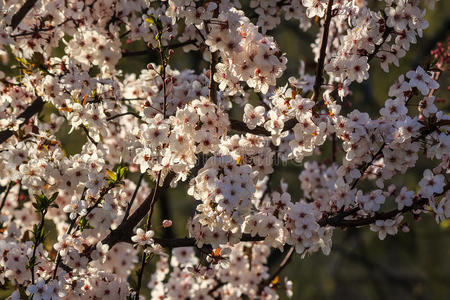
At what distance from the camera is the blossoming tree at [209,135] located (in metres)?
3.50

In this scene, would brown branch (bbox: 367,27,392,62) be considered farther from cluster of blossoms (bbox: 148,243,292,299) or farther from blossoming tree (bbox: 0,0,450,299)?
cluster of blossoms (bbox: 148,243,292,299)

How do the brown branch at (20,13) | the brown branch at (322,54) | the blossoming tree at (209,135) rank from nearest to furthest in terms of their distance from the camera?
the blossoming tree at (209,135) < the brown branch at (322,54) < the brown branch at (20,13)

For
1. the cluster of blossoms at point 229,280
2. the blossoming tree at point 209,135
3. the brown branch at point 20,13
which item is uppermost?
the brown branch at point 20,13

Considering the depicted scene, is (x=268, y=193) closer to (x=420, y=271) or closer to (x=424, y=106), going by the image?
(x=424, y=106)

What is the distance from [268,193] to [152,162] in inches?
108

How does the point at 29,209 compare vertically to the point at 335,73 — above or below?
below

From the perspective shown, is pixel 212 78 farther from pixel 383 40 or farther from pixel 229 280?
pixel 229 280

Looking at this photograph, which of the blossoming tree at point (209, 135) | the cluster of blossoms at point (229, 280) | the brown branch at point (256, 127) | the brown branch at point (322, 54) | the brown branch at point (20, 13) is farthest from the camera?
the cluster of blossoms at point (229, 280)

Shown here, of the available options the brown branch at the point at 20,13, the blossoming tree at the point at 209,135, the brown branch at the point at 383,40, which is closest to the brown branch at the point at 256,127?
the blossoming tree at the point at 209,135

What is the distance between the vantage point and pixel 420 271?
18047 millimetres

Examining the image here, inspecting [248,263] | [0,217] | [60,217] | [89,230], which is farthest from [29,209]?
[248,263]

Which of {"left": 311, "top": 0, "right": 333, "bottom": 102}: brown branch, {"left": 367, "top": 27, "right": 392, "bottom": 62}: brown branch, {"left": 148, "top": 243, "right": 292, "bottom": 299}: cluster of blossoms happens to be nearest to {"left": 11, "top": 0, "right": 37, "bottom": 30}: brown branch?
{"left": 311, "top": 0, "right": 333, "bottom": 102}: brown branch

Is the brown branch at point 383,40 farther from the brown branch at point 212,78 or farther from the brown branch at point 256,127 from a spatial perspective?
the brown branch at point 212,78

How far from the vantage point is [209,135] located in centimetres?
350
